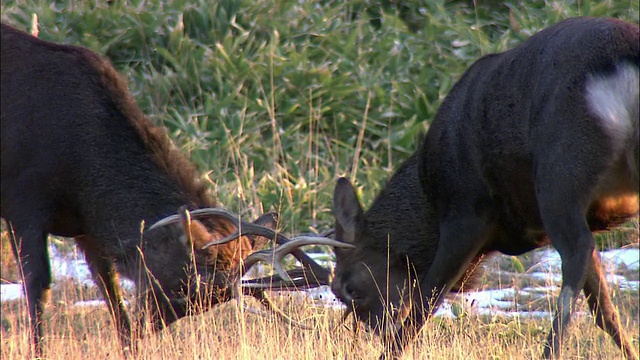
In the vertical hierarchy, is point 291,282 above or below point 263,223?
below

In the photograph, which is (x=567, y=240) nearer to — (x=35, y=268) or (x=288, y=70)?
(x=35, y=268)

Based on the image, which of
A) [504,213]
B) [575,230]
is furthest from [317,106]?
[575,230]

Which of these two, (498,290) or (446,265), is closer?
(446,265)

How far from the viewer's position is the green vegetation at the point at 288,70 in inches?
405

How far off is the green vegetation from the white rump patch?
15.9 feet

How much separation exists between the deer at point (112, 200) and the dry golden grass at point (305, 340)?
0.59 feet

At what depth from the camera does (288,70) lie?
10.9 meters

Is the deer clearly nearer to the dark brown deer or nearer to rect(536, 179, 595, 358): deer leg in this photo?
the dark brown deer

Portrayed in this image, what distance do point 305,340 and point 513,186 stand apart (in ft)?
4.88

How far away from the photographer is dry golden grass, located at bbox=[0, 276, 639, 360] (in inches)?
234

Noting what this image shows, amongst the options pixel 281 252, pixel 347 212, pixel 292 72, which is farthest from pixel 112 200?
pixel 292 72

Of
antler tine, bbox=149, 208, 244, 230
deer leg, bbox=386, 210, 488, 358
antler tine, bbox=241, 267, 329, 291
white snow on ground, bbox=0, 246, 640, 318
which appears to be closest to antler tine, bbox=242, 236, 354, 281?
antler tine, bbox=241, 267, 329, 291

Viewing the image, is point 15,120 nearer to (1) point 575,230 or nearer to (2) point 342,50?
(1) point 575,230

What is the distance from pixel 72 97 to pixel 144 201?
2.94ft
